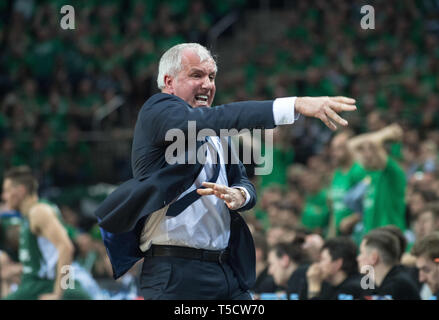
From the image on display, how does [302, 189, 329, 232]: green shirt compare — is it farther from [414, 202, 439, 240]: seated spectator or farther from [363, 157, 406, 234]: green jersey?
[414, 202, 439, 240]: seated spectator

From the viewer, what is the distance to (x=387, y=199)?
312 inches

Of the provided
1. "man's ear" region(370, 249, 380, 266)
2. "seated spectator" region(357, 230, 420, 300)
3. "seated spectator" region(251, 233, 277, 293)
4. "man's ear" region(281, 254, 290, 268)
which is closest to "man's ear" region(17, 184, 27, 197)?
"seated spectator" region(251, 233, 277, 293)

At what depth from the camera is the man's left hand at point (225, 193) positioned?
3.61 metres

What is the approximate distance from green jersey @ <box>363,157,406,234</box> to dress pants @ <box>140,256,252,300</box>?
4415mm

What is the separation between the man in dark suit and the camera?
3.58 m

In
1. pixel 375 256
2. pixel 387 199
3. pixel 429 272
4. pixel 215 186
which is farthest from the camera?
pixel 387 199

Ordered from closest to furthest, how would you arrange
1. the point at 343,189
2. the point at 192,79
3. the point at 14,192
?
the point at 192,79
the point at 14,192
the point at 343,189

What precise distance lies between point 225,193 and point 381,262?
2.76 metres

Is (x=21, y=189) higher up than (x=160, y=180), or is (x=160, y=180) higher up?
(x=160, y=180)

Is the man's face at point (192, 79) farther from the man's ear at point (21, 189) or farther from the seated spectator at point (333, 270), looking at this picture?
the man's ear at point (21, 189)

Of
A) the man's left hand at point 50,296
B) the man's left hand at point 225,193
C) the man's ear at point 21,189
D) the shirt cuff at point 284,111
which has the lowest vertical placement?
the man's left hand at point 50,296

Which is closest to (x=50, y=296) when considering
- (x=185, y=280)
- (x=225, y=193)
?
(x=185, y=280)

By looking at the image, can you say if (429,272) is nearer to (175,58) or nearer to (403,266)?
(403,266)

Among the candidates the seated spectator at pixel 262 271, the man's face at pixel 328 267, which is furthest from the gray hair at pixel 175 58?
the seated spectator at pixel 262 271
